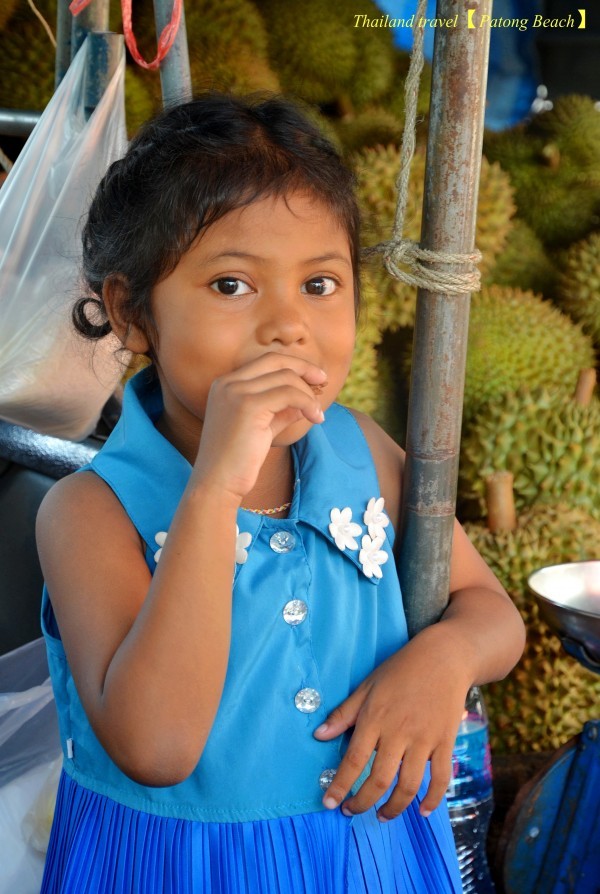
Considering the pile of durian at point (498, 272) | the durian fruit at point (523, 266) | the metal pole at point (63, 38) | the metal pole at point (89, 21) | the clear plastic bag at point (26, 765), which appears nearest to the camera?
the clear plastic bag at point (26, 765)

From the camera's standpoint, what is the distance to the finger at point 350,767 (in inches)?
30.6

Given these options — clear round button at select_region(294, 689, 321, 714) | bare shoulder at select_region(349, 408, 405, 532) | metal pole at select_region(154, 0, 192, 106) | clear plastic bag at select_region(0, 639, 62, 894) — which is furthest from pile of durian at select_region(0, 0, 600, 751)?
clear round button at select_region(294, 689, 321, 714)

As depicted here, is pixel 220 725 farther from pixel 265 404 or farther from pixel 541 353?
pixel 541 353

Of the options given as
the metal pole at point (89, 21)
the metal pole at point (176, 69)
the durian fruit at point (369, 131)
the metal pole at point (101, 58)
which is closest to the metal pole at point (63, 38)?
the metal pole at point (89, 21)

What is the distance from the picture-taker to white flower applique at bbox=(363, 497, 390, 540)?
895 mm

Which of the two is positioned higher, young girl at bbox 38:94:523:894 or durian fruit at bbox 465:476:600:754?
young girl at bbox 38:94:523:894

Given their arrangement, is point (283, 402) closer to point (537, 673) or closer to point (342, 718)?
point (342, 718)

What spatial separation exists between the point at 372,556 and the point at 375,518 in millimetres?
42

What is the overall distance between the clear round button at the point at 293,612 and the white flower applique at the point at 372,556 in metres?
0.08

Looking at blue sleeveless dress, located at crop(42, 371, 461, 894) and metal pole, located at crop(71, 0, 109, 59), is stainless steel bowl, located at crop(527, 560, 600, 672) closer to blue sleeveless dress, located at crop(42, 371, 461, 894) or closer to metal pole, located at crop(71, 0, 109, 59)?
blue sleeveless dress, located at crop(42, 371, 461, 894)

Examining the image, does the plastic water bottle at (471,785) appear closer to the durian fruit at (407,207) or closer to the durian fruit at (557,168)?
the durian fruit at (407,207)

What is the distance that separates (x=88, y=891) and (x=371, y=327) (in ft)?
4.19

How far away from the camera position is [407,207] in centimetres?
179

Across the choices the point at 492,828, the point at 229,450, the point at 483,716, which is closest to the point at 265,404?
the point at 229,450
